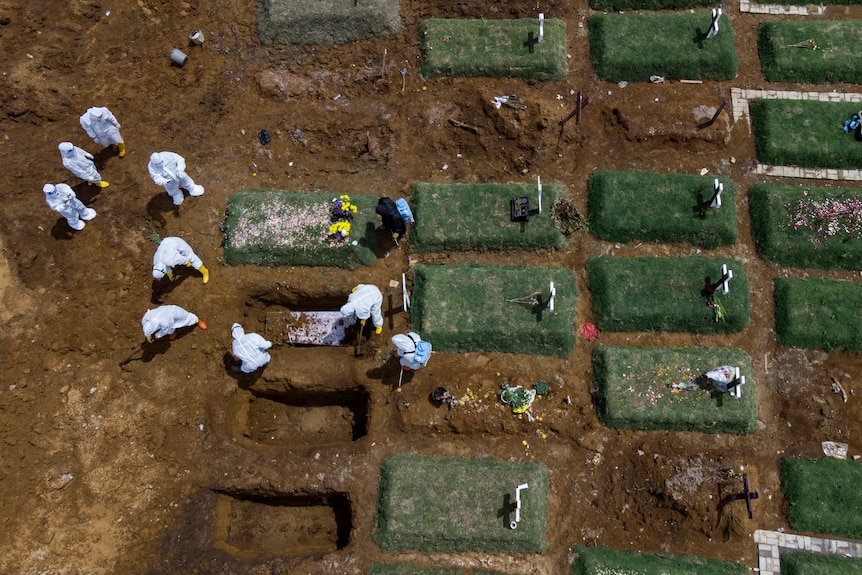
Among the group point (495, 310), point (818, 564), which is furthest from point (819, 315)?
point (495, 310)

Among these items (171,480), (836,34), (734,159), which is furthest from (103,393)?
(836,34)

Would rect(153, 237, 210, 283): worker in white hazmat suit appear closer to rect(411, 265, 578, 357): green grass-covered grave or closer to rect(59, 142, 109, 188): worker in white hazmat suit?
rect(59, 142, 109, 188): worker in white hazmat suit

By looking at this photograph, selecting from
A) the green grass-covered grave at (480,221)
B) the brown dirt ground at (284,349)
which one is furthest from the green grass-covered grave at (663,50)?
the green grass-covered grave at (480,221)

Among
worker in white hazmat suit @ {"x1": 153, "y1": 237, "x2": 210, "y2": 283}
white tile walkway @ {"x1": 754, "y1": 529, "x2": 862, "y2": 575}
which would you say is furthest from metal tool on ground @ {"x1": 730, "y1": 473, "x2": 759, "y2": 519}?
worker in white hazmat suit @ {"x1": 153, "y1": 237, "x2": 210, "y2": 283}

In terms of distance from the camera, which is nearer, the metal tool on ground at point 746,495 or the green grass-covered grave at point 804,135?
the metal tool on ground at point 746,495

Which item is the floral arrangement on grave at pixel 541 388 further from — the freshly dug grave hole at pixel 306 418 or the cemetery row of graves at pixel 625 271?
the freshly dug grave hole at pixel 306 418
